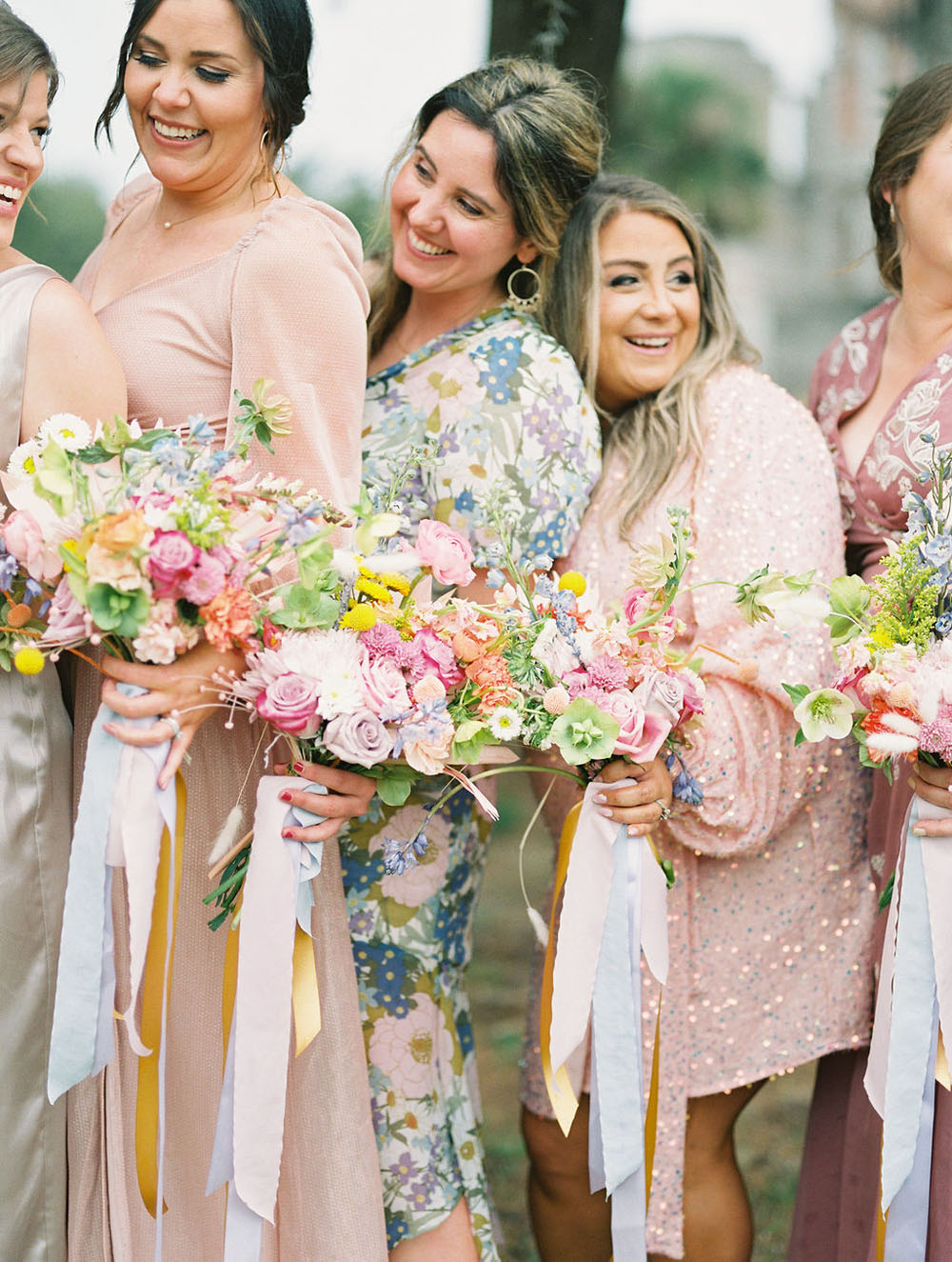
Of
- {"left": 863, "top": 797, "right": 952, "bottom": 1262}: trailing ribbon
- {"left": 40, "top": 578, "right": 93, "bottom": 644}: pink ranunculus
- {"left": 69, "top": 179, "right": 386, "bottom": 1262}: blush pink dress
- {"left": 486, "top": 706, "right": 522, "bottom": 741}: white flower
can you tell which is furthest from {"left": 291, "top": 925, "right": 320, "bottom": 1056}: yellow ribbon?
{"left": 863, "top": 797, "right": 952, "bottom": 1262}: trailing ribbon

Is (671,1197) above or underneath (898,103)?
underneath

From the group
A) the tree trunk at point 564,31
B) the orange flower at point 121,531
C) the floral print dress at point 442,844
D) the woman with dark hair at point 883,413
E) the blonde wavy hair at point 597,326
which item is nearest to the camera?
the orange flower at point 121,531

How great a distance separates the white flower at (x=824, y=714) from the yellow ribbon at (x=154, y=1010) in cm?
94

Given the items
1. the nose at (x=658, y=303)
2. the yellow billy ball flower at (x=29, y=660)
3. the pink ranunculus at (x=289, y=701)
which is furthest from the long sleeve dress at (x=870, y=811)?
the yellow billy ball flower at (x=29, y=660)

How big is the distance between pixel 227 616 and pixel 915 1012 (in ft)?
3.95

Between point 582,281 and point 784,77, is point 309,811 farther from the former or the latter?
point 784,77

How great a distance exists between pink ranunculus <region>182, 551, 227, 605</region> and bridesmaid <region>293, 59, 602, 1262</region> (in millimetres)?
693

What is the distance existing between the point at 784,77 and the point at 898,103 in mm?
1502

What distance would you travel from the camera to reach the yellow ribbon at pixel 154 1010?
1986mm

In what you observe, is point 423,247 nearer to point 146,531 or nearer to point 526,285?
point 526,285

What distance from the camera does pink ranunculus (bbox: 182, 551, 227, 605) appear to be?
5.90 feet

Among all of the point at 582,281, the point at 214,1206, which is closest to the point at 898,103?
the point at 582,281

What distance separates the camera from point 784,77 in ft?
13.3

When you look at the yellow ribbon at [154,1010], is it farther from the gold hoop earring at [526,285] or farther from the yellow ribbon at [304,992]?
the gold hoop earring at [526,285]
